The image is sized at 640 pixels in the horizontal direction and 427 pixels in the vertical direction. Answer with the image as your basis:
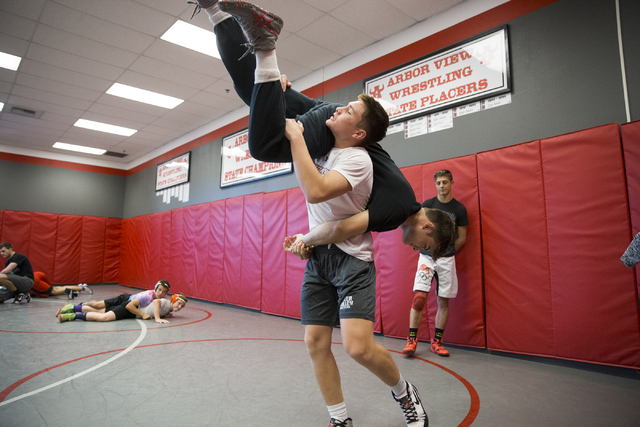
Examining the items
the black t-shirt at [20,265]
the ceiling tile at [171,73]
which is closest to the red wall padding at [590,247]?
the ceiling tile at [171,73]

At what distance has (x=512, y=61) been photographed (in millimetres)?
3723

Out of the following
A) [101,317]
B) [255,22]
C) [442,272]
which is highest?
[255,22]

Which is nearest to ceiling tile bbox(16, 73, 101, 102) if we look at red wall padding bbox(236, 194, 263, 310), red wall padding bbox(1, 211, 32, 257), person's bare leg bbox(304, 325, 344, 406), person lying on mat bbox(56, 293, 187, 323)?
red wall padding bbox(236, 194, 263, 310)

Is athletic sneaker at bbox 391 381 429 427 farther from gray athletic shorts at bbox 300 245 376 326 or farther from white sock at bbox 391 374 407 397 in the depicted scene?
gray athletic shorts at bbox 300 245 376 326

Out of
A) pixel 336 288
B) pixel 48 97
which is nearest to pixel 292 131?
pixel 336 288

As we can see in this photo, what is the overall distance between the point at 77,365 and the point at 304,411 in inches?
82.7

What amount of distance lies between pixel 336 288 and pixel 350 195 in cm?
50

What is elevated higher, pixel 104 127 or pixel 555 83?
pixel 104 127

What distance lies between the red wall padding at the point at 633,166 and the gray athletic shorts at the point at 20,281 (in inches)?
349

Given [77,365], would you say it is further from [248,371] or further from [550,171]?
[550,171]

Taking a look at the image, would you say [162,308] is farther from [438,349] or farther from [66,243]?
[66,243]

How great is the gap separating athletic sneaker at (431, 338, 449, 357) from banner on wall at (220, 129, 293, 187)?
3.83 m

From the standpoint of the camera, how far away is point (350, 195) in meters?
1.69

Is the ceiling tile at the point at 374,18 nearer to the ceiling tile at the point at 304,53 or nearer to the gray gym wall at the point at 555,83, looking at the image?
the gray gym wall at the point at 555,83
